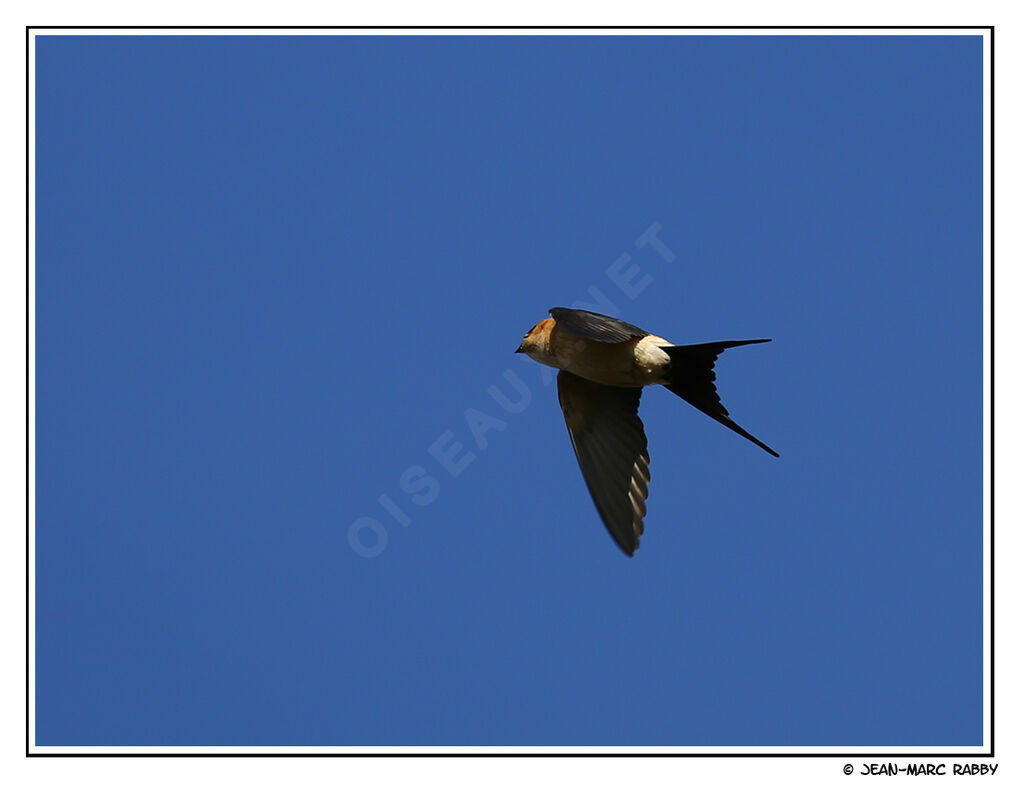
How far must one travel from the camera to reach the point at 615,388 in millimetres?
7109

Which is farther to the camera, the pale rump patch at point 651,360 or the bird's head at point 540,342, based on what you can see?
the bird's head at point 540,342

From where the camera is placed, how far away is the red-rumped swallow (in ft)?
20.4

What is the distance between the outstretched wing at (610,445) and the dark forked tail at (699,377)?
1.84 ft

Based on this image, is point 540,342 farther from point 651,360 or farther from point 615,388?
point 651,360

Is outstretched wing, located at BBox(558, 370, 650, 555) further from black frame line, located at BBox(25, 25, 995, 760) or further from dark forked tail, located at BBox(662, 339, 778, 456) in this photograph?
black frame line, located at BBox(25, 25, 995, 760)

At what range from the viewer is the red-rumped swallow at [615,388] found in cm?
622

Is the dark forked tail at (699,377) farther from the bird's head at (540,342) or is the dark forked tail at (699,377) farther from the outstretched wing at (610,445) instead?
the bird's head at (540,342)

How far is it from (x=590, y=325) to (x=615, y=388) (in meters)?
1.11

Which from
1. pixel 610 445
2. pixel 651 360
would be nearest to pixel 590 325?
pixel 651 360
